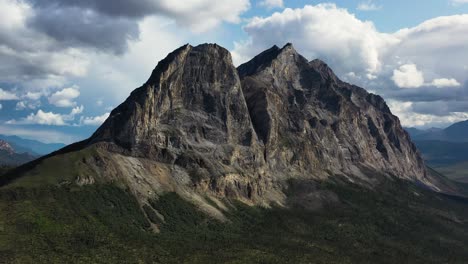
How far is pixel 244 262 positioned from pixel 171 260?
101 feet

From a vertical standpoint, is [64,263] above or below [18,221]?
below

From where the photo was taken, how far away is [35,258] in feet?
537

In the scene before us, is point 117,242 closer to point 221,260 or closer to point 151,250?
point 151,250

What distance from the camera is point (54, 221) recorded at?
197625 mm

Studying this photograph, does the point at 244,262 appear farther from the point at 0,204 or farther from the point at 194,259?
the point at 0,204

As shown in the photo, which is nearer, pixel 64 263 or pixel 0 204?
pixel 64 263

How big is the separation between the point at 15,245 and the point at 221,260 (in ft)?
260

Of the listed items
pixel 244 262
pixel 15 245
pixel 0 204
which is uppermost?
pixel 0 204

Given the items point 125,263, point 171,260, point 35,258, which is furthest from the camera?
point 171,260

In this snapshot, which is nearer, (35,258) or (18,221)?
(35,258)

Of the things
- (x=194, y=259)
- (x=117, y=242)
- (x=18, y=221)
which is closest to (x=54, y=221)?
(x=18, y=221)

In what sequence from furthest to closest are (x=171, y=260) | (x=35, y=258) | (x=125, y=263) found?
(x=171, y=260) → (x=125, y=263) → (x=35, y=258)

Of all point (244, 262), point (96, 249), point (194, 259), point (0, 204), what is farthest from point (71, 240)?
point (244, 262)

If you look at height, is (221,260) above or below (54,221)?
below
